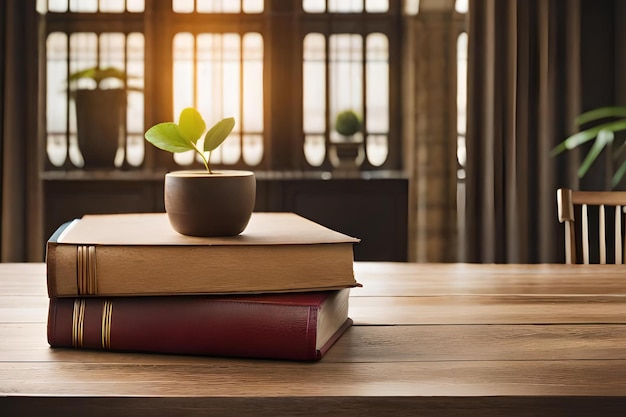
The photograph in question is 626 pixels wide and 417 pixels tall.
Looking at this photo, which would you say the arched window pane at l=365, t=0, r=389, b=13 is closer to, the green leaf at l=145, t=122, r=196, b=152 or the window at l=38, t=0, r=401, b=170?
the window at l=38, t=0, r=401, b=170

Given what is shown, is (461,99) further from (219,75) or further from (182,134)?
(182,134)

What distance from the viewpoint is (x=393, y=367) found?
0.77 meters

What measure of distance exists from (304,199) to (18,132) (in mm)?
1431

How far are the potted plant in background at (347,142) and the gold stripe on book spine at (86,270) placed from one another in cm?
347

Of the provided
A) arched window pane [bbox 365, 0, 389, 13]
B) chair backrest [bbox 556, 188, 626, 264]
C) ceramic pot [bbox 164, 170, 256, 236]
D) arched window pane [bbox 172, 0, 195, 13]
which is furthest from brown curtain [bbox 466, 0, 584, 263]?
ceramic pot [bbox 164, 170, 256, 236]

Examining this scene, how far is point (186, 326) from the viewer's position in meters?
0.79

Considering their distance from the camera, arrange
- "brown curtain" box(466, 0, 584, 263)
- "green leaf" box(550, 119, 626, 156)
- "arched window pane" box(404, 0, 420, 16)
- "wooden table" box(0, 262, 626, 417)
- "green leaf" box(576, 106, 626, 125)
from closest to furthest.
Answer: "wooden table" box(0, 262, 626, 417)
"green leaf" box(550, 119, 626, 156)
"green leaf" box(576, 106, 626, 125)
"brown curtain" box(466, 0, 584, 263)
"arched window pane" box(404, 0, 420, 16)

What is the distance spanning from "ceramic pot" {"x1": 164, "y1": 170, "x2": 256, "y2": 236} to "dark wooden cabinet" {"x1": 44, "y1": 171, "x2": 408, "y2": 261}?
3.15 metres

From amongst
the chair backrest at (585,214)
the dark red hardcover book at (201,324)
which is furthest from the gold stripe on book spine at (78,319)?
the chair backrest at (585,214)

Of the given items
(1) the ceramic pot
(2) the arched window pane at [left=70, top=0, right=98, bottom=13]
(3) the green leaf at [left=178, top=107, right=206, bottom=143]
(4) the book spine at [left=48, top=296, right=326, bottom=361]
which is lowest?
(4) the book spine at [left=48, top=296, right=326, bottom=361]

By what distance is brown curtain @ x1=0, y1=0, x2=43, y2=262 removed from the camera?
3.92m

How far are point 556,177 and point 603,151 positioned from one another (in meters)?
0.25

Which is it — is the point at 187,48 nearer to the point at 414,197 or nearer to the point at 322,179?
the point at 322,179

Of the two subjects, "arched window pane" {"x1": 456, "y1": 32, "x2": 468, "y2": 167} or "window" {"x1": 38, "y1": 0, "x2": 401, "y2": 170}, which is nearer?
"arched window pane" {"x1": 456, "y1": 32, "x2": 468, "y2": 167}
